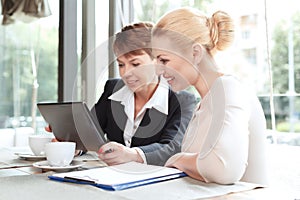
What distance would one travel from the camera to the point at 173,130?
1615 millimetres

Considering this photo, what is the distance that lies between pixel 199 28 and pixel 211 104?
26cm

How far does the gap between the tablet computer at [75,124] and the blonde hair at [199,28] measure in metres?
0.35

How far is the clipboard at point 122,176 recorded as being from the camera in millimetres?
956

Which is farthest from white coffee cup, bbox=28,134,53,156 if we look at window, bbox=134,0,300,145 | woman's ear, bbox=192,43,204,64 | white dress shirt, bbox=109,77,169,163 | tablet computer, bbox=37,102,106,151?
window, bbox=134,0,300,145

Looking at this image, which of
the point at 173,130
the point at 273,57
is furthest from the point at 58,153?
the point at 273,57

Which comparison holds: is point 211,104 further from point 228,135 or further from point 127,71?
point 127,71

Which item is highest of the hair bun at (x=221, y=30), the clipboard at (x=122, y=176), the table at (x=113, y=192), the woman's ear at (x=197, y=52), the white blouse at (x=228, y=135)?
the hair bun at (x=221, y=30)

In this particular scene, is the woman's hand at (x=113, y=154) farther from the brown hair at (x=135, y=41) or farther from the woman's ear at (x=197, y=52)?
the brown hair at (x=135, y=41)

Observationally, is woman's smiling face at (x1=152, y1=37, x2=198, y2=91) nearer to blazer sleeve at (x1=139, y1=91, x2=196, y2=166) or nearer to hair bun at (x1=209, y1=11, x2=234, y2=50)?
hair bun at (x1=209, y1=11, x2=234, y2=50)

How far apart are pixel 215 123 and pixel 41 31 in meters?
2.71

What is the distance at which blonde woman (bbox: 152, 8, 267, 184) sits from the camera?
1008 millimetres

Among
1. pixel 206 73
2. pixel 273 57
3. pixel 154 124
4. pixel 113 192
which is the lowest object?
pixel 113 192

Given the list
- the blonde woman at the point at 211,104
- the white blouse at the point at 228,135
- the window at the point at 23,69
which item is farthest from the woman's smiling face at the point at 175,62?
the window at the point at 23,69

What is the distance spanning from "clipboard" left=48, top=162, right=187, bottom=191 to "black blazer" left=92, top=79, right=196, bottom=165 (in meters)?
0.33
